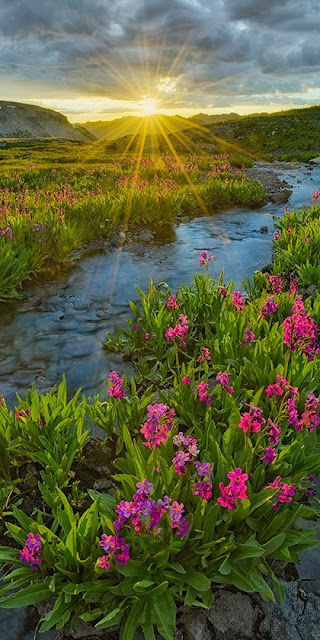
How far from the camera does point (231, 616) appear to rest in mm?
2623

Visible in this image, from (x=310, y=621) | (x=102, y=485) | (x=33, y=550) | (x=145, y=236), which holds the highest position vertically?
(x=33, y=550)

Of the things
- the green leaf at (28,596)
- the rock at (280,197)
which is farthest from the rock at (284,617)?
the rock at (280,197)

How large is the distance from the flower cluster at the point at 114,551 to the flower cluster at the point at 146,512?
0.25 feet

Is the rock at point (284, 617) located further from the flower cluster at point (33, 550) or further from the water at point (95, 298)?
the water at point (95, 298)

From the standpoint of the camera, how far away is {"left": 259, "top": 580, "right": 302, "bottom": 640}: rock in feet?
8.26

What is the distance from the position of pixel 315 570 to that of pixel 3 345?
16.1 ft

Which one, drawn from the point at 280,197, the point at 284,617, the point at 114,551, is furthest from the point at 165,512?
the point at 280,197

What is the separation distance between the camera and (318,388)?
14.2ft

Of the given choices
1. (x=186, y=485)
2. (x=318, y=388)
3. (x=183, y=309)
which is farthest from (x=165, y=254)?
(x=186, y=485)

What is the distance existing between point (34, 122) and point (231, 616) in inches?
7345

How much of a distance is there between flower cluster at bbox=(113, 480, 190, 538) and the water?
2717 millimetres

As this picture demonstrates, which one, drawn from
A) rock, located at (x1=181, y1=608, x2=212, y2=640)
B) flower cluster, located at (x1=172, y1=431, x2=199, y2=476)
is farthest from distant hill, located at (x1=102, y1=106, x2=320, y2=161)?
rock, located at (x1=181, y1=608, x2=212, y2=640)

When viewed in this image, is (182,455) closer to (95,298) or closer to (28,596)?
(28,596)

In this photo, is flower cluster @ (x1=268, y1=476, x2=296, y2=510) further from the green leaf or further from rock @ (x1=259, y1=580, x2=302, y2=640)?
the green leaf
